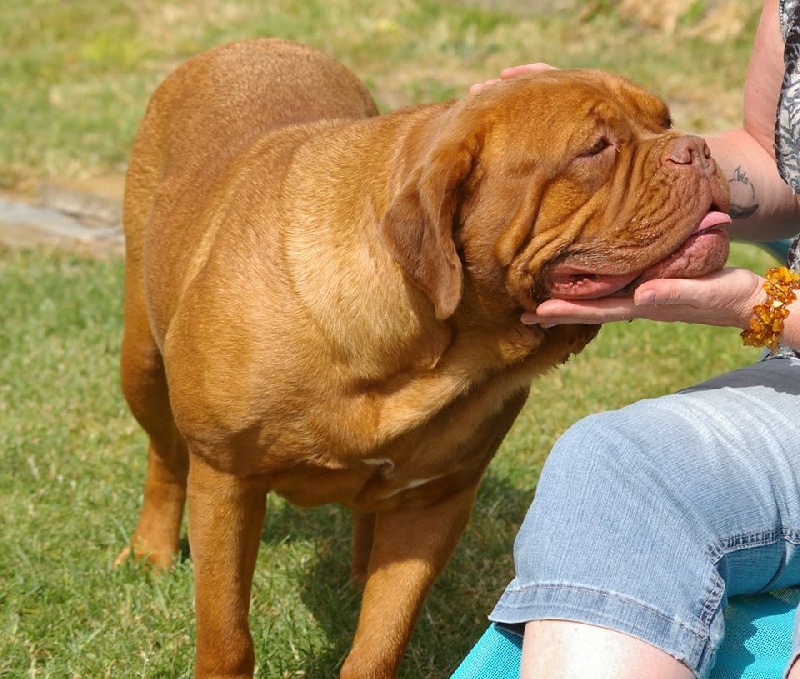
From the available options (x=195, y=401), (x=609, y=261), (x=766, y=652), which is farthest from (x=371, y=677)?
(x=609, y=261)

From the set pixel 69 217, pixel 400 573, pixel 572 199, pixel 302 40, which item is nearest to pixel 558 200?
pixel 572 199

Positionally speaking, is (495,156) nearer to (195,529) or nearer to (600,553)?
(600,553)

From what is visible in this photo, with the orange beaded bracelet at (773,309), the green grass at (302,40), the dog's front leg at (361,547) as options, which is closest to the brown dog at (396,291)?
the orange beaded bracelet at (773,309)

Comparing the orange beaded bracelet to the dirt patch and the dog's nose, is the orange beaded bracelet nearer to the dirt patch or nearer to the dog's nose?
the dog's nose

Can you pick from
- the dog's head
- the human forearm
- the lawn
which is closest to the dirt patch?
the lawn

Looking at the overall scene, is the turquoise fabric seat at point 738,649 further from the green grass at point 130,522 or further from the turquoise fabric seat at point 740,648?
the green grass at point 130,522

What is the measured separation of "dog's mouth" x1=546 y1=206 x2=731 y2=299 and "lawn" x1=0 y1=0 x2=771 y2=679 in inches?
61.0

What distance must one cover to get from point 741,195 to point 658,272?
803 millimetres

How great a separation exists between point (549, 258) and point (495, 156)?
25 cm

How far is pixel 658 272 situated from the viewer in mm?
2775

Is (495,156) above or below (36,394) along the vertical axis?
above

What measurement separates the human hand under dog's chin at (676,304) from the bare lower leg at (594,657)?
0.72 meters

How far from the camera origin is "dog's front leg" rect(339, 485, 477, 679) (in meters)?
3.32

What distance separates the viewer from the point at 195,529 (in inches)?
126
